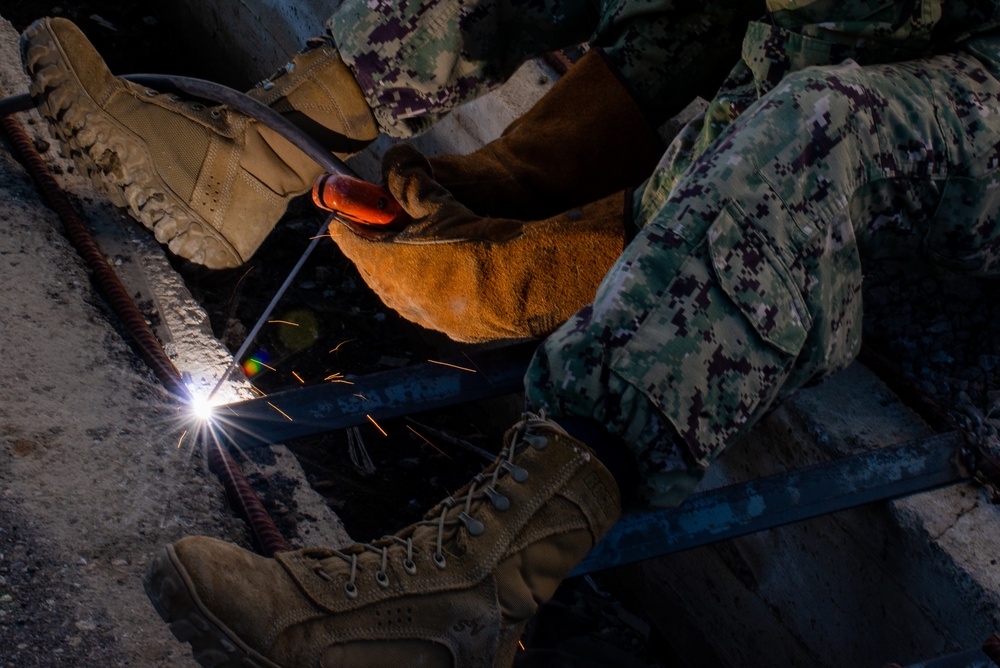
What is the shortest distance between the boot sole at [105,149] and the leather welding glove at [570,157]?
53 cm

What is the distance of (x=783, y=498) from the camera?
5.50ft

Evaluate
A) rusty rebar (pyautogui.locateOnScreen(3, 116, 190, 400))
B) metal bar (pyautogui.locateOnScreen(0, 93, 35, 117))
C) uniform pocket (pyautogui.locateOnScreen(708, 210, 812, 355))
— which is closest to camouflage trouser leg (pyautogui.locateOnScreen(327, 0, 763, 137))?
rusty rebar (pyautogui.locateOnScreen(3, 116, 190, 400))

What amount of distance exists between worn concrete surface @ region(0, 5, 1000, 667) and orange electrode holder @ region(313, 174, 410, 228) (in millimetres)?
437

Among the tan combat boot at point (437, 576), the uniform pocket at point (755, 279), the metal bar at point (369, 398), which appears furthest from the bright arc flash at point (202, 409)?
the uniform pocket at point (755, 279)

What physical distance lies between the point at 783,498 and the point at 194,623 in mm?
933

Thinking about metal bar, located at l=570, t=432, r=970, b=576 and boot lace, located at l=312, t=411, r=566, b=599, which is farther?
metal bar, located at l=570, t=432, r=970, b=576

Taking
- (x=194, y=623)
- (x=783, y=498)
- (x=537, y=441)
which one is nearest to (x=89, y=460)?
(x=194, y=623)

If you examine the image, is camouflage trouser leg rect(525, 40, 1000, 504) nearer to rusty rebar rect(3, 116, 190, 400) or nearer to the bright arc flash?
the bright arc flash

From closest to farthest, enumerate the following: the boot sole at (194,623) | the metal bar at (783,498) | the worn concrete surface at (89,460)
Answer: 1. the boot sole at (194,623)
2. the worn concrete surface at (89,460)
3. the metal bar at (783,498)

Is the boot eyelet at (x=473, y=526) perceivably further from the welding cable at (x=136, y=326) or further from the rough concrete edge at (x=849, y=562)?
the rough concrete edge at (x=849, y=562)

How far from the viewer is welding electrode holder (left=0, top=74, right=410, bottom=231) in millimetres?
1813

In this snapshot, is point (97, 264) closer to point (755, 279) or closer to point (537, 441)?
point (537, 441)

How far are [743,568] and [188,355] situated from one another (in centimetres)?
121

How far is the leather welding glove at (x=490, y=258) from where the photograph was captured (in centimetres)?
173
